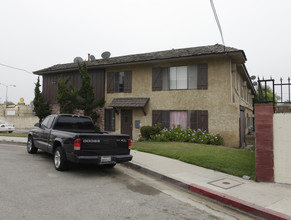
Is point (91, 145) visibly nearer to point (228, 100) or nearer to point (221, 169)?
point (221, 169)

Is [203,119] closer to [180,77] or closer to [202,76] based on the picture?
[202,76]

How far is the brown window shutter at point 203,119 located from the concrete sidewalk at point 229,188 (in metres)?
6.05

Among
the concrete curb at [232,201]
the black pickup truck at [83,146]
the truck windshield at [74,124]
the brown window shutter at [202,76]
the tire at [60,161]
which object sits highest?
the brown window shutter at [202,76]

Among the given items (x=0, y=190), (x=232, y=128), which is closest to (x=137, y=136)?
(x=232, y=128)

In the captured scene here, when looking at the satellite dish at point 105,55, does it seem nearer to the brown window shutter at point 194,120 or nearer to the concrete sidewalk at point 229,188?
the brown window shutter at point 194,120

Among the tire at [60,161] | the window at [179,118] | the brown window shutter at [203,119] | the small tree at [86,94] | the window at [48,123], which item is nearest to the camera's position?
the tire at [60,161]

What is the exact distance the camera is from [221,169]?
256 inches

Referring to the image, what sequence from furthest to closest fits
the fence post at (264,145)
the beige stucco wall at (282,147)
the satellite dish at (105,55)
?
the satellite dish at (105,55) → the fence post at (264,145) → the beige stucco wall at (282,147)

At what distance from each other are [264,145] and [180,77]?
358 inches

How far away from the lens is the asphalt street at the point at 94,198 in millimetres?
3629

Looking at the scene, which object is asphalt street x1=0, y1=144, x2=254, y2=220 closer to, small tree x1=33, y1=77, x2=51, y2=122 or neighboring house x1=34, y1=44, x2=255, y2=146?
neighboring house x1=34, y1=44, x2=255, y2=146

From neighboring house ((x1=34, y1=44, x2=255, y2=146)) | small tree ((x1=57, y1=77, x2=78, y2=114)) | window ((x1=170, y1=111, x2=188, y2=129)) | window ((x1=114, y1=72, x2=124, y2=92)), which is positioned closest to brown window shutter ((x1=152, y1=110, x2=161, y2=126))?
neighboring house ((x1=34, y1=44, x2=255, y2=146))

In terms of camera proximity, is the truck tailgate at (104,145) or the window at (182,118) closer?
the truck tailgate at (104,145)

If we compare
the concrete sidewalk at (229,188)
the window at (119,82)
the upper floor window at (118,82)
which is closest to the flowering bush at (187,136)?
the upper floor window at (118,82)
